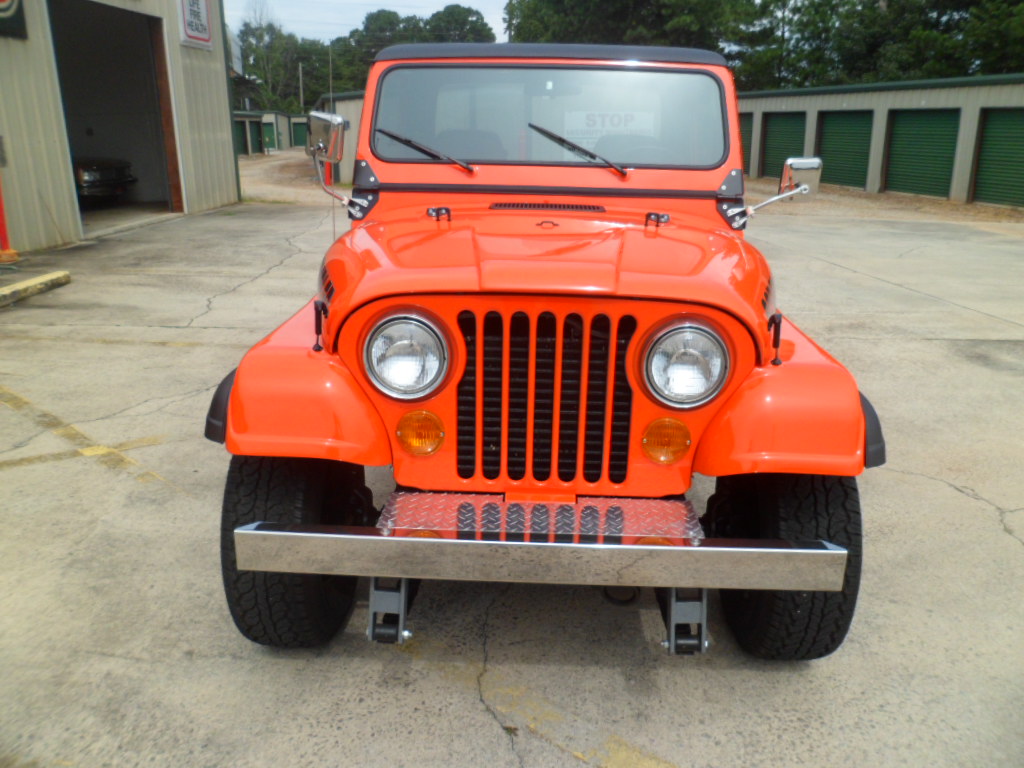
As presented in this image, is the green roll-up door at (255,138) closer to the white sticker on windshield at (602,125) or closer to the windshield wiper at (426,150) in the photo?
the windshield wiper at (426,150)

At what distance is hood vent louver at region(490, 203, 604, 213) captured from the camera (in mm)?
3076

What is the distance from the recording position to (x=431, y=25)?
79750mm

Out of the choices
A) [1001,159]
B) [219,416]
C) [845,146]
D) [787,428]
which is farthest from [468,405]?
[845,146]

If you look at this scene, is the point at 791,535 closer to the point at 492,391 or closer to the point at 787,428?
the point at 787,428

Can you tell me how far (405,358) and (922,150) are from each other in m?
21.5

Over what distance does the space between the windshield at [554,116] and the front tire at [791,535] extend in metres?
1.38

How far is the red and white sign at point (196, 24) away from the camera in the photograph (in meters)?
13.7

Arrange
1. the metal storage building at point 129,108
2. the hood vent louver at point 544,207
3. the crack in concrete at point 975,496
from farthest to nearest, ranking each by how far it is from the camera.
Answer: the metal storage building at point 129,108 < the crack in concrete at point 975,496 < the hood vent louver at point 544,207

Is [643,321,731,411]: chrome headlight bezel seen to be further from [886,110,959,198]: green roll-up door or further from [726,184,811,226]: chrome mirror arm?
[886,110,959,198]: green roll-up door

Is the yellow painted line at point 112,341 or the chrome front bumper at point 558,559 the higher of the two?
the chrome front bumper at point 558,559

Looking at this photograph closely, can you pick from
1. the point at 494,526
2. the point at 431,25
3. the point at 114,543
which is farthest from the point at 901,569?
the point at 431,25

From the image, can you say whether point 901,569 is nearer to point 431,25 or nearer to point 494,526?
point 494,526

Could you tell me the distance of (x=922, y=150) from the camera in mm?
20562

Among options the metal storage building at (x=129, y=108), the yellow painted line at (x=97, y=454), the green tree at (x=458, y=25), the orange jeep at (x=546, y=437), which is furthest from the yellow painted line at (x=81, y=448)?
the green tree at (x=458, y=25)
